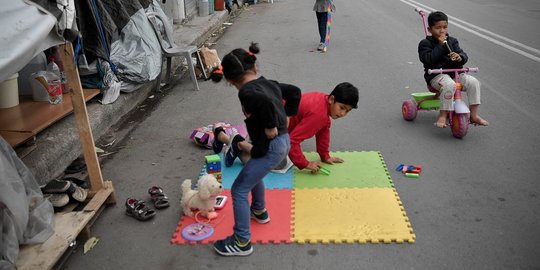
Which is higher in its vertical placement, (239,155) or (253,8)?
(239,155)

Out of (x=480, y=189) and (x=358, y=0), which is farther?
(x=358, y=0)

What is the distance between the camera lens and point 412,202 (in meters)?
4.22

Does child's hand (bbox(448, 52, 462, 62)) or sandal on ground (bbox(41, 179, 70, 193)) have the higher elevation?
child's hand (bbox(448, 52, 462, 62))

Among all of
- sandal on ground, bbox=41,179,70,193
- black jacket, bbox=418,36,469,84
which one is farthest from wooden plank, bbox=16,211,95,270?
black jacket, bbox=418,36,469,84

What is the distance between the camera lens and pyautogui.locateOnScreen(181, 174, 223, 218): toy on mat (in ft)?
12.6

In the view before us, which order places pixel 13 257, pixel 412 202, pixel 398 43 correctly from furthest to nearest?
pixel 398 43
pixel 412 202
pixel 13 257

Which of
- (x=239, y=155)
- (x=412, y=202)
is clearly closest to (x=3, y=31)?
(x=239, y=155)

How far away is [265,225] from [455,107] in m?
2.86

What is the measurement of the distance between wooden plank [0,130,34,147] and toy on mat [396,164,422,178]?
368 centimetres

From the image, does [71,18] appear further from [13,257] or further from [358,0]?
[358,0]

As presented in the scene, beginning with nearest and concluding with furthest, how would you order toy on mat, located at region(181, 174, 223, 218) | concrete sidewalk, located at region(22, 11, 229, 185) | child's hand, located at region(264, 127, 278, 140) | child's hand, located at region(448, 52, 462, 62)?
1. child's hand, located at region(264, 127, 278, 140)
2. toy on mat, located at region(181, 174, 223, 218)
3. concrete sidewalk, located at region(22, 11, 229, 185)
4. child's hand, located at region(448, 52, 462, 62)

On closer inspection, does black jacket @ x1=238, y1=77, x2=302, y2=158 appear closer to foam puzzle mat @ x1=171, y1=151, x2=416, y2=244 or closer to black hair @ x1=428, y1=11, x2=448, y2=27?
foam puzzle mat @ x1=171, y1=151, x2=416, y2=244

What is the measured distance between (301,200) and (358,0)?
14781 millimetres

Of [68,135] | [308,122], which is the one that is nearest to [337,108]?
[308,122]
